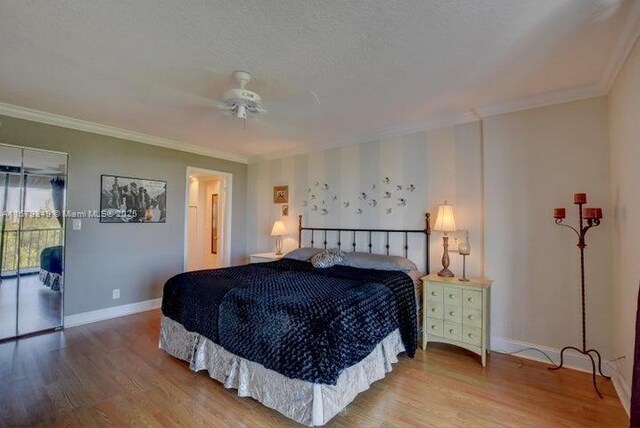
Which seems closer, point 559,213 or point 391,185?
point 559,213

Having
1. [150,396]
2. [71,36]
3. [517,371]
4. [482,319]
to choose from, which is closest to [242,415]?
[150,396]

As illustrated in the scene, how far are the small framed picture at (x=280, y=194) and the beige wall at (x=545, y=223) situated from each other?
3.00m

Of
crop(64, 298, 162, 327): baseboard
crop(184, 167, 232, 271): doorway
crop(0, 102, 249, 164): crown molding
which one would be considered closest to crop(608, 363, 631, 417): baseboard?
crop(64, 298, 162, 327): baseboard

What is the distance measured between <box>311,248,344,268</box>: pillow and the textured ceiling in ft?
5.39

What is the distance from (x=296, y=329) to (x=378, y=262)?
1.66 metres

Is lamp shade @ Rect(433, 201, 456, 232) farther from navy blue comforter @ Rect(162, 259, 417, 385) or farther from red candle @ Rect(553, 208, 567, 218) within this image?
red candle @ Rect(553, 208, 567, 218)

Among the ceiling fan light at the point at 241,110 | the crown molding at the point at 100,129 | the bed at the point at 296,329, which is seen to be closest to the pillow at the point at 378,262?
the bed at the point at 296,329

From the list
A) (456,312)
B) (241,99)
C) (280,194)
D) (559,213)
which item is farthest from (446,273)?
(280,194)

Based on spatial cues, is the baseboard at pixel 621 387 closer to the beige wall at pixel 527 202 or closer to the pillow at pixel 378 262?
the beige wall at pixel 527 202

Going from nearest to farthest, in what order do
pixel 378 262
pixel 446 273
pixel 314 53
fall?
pixel 314 53 → pixel 446 273 → pixel 378 262

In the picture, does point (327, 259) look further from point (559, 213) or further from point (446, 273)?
point (559, 213)

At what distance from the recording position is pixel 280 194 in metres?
5.12

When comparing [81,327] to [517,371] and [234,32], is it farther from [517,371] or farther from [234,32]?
[517,371]

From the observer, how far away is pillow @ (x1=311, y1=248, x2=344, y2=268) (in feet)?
11.3
